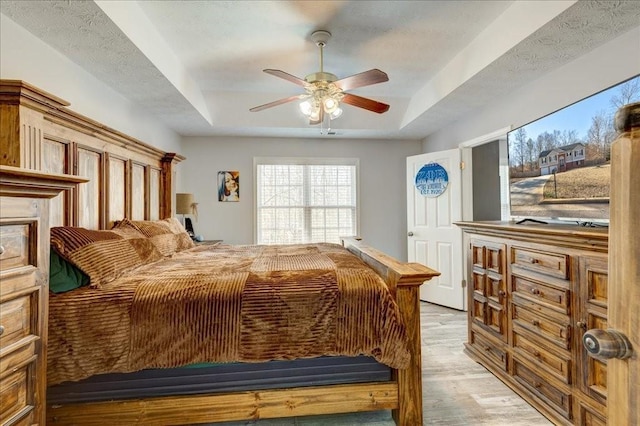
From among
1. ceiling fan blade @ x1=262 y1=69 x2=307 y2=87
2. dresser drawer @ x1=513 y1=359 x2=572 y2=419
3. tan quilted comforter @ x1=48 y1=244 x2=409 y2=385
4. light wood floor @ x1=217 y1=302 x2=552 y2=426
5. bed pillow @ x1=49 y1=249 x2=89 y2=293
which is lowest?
light wood floor @ x1=217 y1=302 x2=552 y2=426

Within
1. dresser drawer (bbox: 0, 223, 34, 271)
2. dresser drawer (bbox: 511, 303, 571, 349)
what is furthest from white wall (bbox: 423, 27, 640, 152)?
dresser drawer (bbox: 0, 223, 34, 271)

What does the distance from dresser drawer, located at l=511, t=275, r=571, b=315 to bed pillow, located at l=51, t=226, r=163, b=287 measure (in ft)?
7.77

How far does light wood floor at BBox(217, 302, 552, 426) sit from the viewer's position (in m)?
1.81

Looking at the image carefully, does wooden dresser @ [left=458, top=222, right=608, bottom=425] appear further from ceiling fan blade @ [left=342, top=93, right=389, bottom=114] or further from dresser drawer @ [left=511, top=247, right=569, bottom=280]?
ceiling fan blade @ [left=342, top=93, right=389, bottom=114]

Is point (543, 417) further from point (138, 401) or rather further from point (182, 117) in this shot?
point (182, 117)

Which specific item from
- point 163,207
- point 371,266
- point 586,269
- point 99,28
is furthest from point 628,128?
point 163,207

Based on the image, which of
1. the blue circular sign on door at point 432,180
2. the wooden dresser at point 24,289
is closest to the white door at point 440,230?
the blue circular sign on door at point 432,180

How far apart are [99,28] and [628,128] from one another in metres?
2.51

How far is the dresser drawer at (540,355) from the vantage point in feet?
5.64

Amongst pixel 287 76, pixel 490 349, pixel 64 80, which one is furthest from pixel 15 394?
pixel 490 349

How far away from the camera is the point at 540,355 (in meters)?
1.89

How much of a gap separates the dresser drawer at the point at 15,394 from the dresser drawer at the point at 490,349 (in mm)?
2550

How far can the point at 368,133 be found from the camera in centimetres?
459

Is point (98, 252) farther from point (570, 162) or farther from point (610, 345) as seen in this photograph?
point (570, 162)
